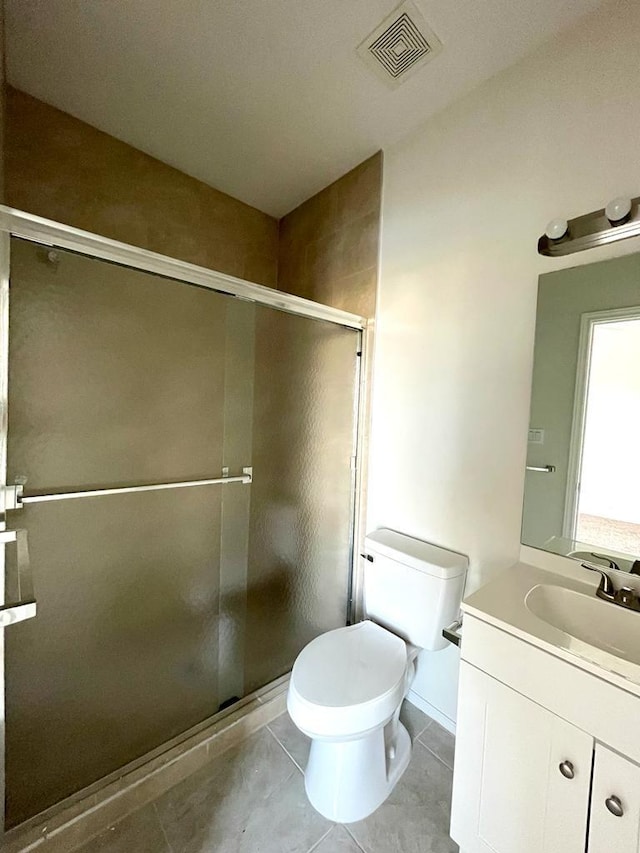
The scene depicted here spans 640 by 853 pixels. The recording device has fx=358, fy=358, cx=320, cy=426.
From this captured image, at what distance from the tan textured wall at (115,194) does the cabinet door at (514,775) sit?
217cm

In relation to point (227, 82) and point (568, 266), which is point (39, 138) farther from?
point (568, 266)

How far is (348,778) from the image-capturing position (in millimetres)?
1183

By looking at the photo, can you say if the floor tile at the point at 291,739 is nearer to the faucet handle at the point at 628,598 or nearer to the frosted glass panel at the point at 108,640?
the frosted glass panel at the point at 108,640

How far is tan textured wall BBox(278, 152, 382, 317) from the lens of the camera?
1.76m

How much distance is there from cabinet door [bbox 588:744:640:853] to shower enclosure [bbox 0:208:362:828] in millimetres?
1185

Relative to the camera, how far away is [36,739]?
1110 mm

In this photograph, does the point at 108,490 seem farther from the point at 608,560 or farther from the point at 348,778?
the point at 608,560

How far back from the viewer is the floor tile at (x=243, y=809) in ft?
3.59

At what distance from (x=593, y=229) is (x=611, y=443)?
651 millimetres

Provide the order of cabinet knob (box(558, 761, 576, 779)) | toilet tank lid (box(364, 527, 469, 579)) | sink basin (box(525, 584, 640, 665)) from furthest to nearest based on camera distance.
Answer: toilet tank lid (box(364, 527, 469, 579))
sink basin (box(525, 584, 640, 665))
cabinet knob (box(558, 761, 576, 779))

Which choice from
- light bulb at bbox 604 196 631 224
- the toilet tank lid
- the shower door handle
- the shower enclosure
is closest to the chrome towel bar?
the shower enclosure

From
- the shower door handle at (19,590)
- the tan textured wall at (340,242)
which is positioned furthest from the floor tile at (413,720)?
the tan textured wall at (340,242)

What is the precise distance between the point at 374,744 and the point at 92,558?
3.78ft

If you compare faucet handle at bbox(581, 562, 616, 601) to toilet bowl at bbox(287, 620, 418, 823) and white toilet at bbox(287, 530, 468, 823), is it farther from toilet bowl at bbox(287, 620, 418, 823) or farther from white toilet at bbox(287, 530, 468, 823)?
toilet bowl at bbox(287, 620, 418, 823)
